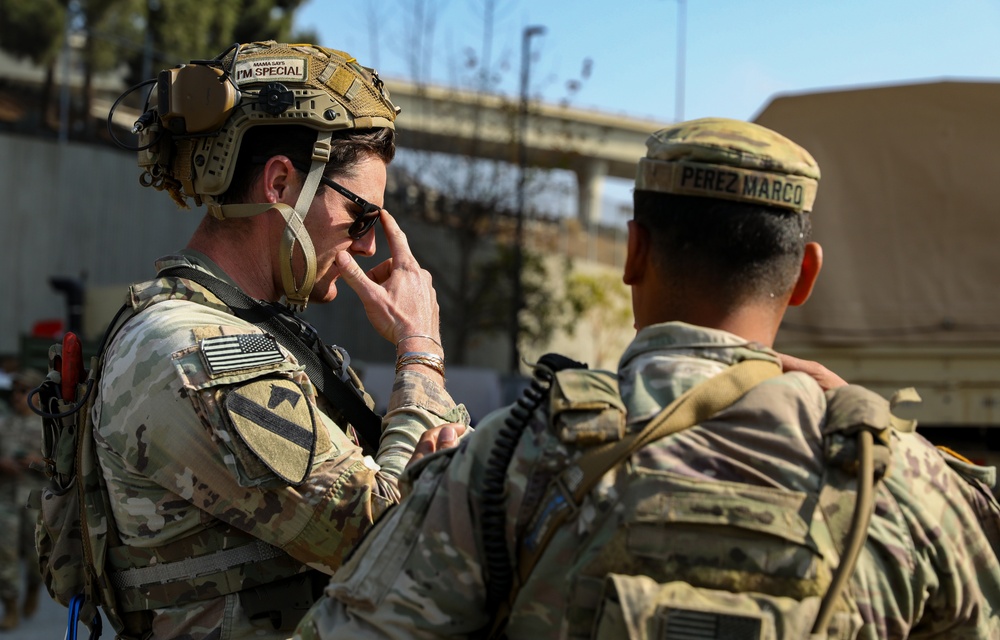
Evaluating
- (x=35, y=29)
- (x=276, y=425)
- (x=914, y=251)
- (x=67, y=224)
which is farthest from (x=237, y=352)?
(x=35, y=29)

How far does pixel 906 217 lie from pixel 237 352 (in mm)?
5677

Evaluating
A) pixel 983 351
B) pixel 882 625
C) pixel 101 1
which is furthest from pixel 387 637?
pixel 101 1

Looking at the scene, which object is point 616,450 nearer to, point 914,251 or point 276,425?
point 276,425

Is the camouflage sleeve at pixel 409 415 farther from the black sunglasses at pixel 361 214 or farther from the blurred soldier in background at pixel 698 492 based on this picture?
the blurred soldier in background at pixel 698 492

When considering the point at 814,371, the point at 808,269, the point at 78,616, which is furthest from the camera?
the point at 78,616

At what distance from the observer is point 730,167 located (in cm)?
183

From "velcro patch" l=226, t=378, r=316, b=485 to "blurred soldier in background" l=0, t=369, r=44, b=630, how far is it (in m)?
6.76

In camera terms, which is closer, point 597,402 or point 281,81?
point 597,402

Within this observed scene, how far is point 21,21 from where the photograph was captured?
27.2 meters

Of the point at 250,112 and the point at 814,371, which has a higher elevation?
the point at 250,112

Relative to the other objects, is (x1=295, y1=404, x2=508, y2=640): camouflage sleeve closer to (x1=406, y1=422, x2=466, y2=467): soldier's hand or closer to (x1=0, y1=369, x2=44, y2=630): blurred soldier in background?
(x1=406, y1=422, x2=466, y2=467): soldier's hand

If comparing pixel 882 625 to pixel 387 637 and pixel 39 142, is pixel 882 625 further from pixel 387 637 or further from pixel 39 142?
pixel 39 142

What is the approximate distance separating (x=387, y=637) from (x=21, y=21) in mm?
28825

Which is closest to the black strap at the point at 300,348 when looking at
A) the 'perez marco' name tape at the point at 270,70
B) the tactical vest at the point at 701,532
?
the 'perez marco' name tape at the point at 270,70
